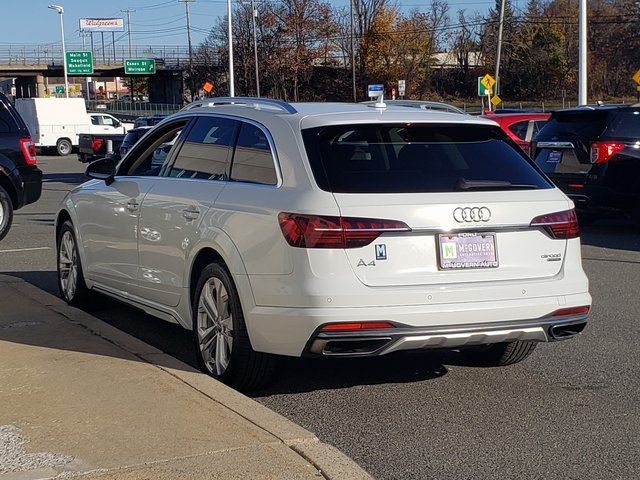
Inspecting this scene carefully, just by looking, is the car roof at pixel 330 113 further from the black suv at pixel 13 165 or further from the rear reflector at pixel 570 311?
the black suv at pixel 13 165

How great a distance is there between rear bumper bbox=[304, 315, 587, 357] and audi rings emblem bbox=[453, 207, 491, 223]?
0.59 meters

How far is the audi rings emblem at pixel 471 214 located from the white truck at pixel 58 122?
38.5m

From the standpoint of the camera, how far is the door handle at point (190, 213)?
6148 mm

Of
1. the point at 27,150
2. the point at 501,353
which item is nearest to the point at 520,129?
the point at 27,150

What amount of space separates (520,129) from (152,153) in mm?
11889

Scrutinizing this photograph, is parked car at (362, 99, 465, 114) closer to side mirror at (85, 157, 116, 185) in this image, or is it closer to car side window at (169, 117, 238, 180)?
car side window at (169, 117, 238, 180)

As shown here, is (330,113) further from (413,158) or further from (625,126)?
(625,126)

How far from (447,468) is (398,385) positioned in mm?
1511

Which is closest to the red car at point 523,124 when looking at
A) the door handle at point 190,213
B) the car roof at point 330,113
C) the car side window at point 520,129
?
the car side window at point 520,129

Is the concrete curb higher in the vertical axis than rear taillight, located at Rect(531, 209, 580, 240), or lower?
lower

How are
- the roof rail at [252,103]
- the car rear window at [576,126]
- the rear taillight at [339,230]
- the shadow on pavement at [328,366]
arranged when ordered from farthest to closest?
the car rear window at [576,126], the shadow on pavement at [328,366], the roof rail at [252,103], the rear taillight at [339,230]

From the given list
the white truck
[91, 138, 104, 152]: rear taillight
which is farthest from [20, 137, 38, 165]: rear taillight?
the white truck

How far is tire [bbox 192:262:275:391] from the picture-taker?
5703mm

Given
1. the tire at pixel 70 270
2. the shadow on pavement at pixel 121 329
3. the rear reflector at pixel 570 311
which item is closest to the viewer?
the rear reflector at pixel 570 311
